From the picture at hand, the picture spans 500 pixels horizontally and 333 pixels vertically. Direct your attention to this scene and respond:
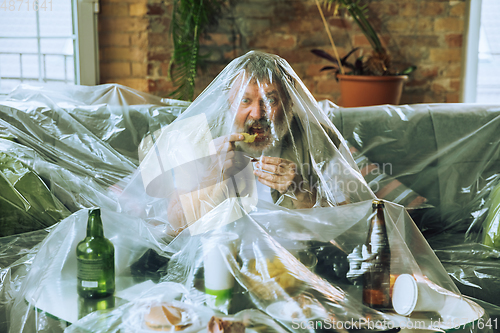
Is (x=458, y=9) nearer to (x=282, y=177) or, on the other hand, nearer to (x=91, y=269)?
(x=282, y=177)

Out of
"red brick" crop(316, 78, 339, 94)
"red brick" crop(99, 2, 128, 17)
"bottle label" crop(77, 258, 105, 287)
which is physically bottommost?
"bottle label" crop(77, 258, 105, 287)

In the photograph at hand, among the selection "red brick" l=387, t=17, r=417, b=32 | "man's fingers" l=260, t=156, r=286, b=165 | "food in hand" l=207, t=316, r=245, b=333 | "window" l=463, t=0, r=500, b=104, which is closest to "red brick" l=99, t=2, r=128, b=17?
"red brick" l=387, t=17, r=417, b=32

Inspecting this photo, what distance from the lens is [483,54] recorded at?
2613 mm

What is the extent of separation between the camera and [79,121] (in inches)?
66.3

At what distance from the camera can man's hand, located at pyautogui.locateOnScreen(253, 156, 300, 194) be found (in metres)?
1.09

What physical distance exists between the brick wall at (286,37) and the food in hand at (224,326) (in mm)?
1998

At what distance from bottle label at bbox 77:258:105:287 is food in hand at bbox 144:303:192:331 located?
14cm

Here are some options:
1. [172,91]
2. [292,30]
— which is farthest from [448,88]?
[172,91]

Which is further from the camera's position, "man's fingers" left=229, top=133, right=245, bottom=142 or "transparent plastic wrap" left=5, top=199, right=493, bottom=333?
"man's fingers" left=229, top=133, right=245, bottom=142

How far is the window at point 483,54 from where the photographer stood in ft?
8.18

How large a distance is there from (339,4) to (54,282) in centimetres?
205

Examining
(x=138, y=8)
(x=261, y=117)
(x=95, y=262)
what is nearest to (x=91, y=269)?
(x=95, y=262)

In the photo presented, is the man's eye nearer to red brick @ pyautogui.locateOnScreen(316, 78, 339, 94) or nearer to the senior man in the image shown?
the senior man

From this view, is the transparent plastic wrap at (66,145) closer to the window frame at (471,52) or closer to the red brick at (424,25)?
the red brick at (424,25)
